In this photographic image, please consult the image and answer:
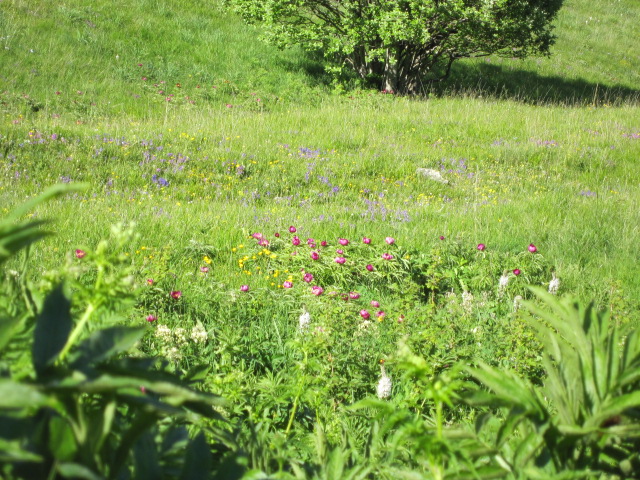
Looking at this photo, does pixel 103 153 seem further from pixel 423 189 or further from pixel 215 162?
pixel 423 189

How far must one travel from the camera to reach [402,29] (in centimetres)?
1170

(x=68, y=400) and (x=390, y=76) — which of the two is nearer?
(x=68, y=400)

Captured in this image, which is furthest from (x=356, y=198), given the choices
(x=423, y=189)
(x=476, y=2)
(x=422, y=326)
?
(x=476, y=2)

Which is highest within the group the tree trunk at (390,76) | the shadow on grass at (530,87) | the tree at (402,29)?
the tree at (402,29)

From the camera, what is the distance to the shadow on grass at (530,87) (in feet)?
53.6

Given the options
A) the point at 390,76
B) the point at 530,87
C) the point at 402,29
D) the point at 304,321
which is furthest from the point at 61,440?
the point at 530,87

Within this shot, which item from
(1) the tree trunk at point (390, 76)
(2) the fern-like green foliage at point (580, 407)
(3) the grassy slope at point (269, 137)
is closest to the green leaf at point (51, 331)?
(2) the fern-like green foliage at point (580, 407)

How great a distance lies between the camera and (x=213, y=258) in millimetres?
4547

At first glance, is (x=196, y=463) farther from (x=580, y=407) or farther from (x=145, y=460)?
(x=580, y=407)

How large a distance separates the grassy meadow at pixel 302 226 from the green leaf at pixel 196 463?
4 cm

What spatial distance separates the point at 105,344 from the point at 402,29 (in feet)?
39.3

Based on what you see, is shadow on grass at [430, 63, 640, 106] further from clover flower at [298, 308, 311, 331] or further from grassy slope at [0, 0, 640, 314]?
clover flower at [298, 308, 311, 331]

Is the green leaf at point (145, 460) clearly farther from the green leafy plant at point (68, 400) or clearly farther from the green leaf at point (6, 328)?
the green leaf at point (6, 328)

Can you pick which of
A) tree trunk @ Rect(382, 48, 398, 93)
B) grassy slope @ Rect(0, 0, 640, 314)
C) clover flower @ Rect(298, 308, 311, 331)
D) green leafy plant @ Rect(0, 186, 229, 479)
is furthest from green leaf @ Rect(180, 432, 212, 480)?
tree trunk @ Rect(382, 48, 398, 93)
